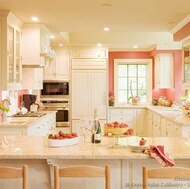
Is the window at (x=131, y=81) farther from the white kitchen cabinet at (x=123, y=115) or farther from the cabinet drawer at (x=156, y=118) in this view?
the cabinet drawer at (x=156, y=118)

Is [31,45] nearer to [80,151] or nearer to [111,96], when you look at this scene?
[80,151]

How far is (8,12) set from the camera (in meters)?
4.18

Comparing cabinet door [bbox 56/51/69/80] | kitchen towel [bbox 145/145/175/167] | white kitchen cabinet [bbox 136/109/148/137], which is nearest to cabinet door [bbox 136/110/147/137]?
white kitchen cabinet [bbox 136/109/148/137]

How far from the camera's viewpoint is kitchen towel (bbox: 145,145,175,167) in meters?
2.14

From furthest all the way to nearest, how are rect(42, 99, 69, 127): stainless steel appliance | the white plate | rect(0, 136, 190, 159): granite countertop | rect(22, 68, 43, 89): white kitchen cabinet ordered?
rect(42, 99, 69, 127): stainless steel appliance → rect(22, 68, 43, 89): white kitchen cabinet → the white plate → rect(0, 136, 190, 159): granite countertop

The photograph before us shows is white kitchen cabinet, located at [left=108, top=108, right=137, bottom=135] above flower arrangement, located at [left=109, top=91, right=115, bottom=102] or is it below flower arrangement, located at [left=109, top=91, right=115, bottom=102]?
below

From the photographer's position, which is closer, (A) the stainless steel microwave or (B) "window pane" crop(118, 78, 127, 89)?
(A) the stainless steel microwave

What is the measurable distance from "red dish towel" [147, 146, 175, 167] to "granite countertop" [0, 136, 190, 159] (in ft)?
0.18

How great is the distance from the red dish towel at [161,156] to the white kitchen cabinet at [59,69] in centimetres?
520

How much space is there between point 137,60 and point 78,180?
19.6 ft

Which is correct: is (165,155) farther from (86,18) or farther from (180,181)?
(86,18)

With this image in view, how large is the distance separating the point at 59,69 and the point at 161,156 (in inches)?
213

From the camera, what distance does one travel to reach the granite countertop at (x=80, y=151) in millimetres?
2305

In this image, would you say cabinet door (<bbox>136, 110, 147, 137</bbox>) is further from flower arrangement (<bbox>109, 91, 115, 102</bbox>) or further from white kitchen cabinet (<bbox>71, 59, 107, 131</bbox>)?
white kitchen cabinet (<bbox>71, 59, 107, 131</bbox>)
